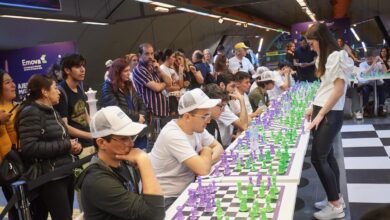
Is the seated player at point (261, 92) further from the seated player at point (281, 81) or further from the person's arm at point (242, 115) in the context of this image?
the person's arm at point (242, 115)

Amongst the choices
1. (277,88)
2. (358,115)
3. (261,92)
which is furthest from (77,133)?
(358,115)

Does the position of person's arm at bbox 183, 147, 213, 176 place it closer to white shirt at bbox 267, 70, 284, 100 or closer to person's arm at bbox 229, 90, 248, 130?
person's arm at bbox 229, 90, 248, 130

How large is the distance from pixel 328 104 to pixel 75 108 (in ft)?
6.96

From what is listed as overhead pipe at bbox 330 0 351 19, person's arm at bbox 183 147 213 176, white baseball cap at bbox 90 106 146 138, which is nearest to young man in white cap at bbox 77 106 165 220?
white baseball cap at bbox 90 106 146 138

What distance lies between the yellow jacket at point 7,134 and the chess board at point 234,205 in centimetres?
140

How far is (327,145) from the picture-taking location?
3.19 m

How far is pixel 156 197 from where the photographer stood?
1702 mm

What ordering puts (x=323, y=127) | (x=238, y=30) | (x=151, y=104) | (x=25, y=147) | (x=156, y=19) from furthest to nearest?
1. (x=238, y=30)
2. (x=156, y=19)
3. (x=151, y=104)
4. (x=323, y=127)
5. (x=25, y=147)

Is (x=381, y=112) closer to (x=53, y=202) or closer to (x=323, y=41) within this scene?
(x=323, y=41)

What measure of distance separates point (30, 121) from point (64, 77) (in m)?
0.90

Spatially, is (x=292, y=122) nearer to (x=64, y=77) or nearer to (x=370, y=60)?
(x=64, y=77)

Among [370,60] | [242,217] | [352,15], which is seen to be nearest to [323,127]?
[242,217]

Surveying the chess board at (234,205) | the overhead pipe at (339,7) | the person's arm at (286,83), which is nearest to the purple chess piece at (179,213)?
the chess board at (234,205)

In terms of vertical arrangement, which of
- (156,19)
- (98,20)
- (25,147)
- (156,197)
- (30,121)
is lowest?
(156,197)
